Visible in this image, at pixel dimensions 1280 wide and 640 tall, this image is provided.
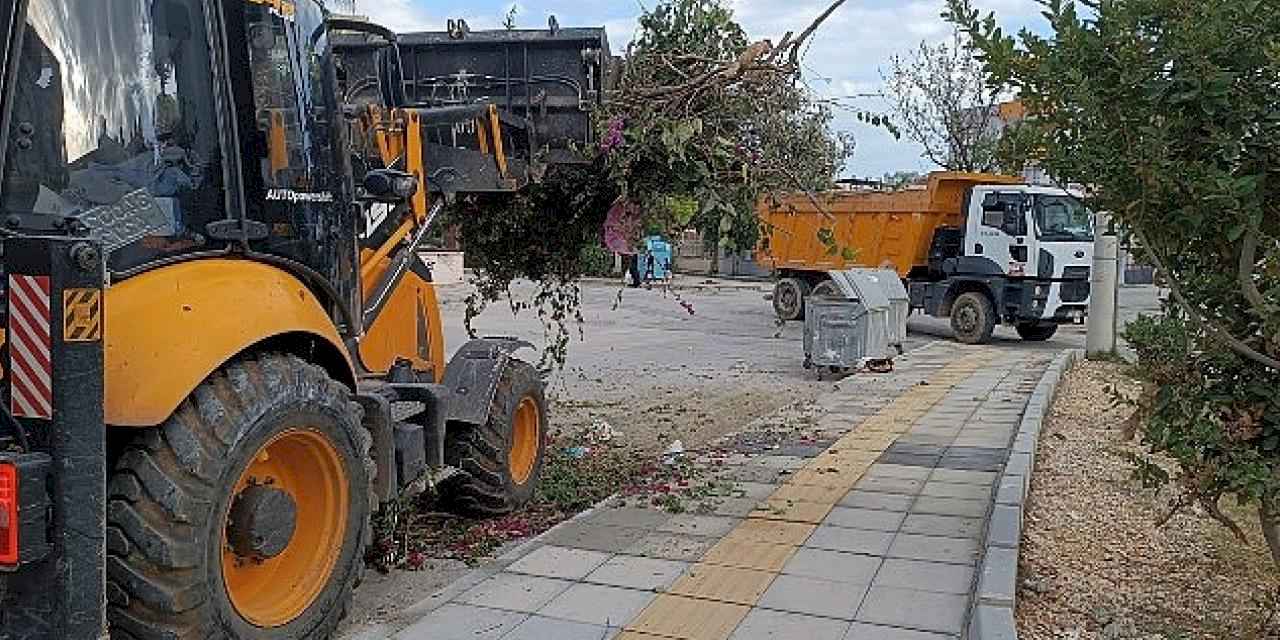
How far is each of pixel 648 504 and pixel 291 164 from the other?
3.26 meters

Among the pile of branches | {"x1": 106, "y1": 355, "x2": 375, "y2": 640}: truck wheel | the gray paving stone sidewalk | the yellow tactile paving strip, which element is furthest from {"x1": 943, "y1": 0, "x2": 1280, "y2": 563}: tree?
{"x1": 106, "y1": 355, "x2": 375, "y2": 640}: truck wheel

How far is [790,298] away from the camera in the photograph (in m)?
23.9

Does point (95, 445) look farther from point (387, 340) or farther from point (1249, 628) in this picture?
point (1249, 628)

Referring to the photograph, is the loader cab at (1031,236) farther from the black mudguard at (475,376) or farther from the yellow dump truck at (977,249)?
the black mudguard at (475,376)

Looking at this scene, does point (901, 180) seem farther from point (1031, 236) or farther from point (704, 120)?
point (704, 120)

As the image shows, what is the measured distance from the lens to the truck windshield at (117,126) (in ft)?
12.6

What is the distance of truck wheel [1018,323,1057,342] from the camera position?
20.6 m

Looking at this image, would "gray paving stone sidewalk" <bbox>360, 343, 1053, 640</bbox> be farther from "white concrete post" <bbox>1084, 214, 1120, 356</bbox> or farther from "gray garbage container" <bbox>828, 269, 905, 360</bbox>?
"white concrete post" <bbox>1084, 214, 1120, 356</bbox>

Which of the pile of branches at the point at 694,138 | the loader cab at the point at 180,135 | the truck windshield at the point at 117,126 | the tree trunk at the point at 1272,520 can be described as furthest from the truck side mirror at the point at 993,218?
the truck windshield at the point at 117,126

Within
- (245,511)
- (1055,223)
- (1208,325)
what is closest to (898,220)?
(1055,223)

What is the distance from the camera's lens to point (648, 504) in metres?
7.32

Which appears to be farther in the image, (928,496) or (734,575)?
(928,496)

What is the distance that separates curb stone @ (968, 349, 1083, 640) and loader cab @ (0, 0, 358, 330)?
3.15 metres

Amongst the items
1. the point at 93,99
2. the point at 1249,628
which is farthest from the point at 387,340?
the point at 1249,628
